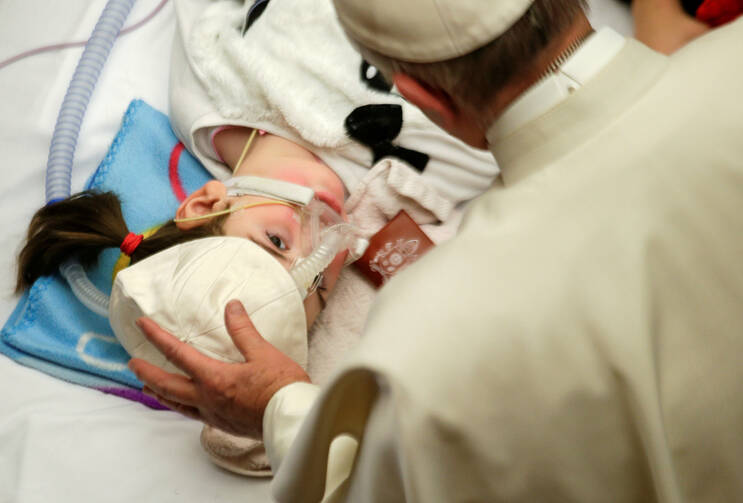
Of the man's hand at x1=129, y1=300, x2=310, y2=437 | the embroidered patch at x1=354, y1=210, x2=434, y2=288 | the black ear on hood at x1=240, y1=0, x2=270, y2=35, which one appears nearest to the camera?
the man's hand at x1=129, y1=300, x2=310, y2=437

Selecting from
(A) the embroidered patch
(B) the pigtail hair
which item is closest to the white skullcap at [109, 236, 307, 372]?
(B) the pigtail hair

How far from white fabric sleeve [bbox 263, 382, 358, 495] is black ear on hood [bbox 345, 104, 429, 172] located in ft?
2.49

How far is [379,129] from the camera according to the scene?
1640mm

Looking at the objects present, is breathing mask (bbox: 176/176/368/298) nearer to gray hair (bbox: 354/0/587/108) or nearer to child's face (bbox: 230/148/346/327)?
child's face (bbox: 230/148/346/327)

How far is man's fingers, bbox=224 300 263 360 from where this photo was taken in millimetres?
1105

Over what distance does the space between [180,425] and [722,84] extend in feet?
3.94

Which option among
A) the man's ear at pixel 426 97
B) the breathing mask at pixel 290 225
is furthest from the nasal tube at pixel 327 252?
the man's ear at pixel 426 97

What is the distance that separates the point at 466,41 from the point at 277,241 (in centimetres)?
76

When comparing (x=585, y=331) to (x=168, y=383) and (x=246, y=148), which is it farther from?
(x=246, y=148)

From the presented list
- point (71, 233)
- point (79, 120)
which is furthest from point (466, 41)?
point (79, 120)

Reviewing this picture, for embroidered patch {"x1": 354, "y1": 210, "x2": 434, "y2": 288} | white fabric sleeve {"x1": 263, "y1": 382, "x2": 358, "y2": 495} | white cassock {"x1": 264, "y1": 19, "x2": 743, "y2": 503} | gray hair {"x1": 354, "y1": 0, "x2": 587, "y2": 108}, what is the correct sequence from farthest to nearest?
1. embroidered patch {"x1": 354, "y1": 210, "x2": 434, "y2": 288}
2. white fabric sleeve {"x1": 263, "y1": 382, "x2": 358, "y2": 495}
3. gray hair {"x1": 354, "y1": 0, "x2": 587, "y2": 108}
4. white cassock {"x1": 264, "y1": 19, "x2": 743, "y2": 503}

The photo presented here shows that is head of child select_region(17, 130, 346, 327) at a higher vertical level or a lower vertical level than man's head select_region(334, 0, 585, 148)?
lower

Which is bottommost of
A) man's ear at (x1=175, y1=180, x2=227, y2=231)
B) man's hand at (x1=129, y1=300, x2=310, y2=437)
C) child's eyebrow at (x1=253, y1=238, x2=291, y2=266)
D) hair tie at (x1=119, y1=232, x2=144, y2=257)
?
child's eyebrow at (x1=253, y1=238, x2=291, y2=266)

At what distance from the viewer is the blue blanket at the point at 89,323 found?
1482 millimetres
